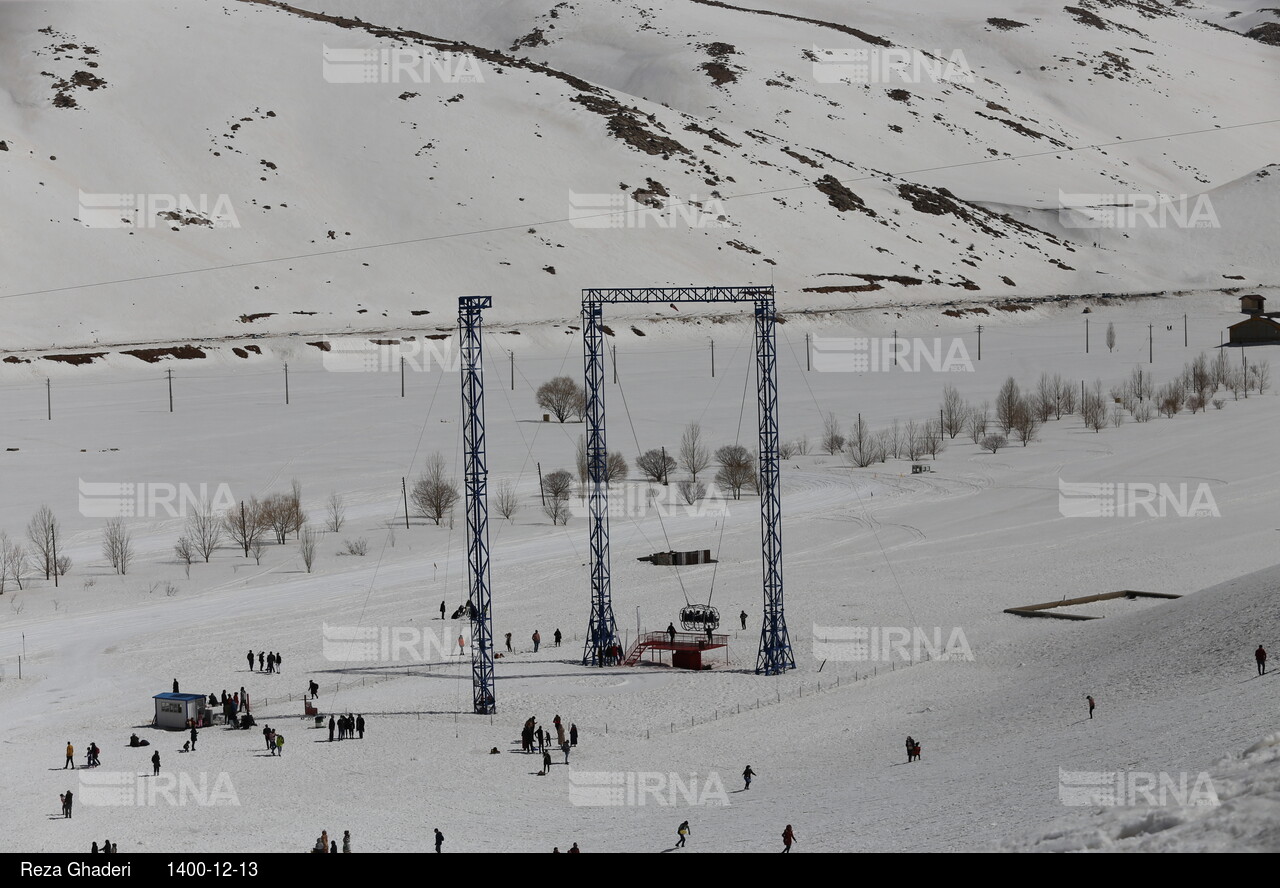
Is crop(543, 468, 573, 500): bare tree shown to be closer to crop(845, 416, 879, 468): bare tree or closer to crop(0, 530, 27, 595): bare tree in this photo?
crop(845, 416, 879, 468): bare tree

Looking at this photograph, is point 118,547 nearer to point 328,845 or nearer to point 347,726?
point 347,726

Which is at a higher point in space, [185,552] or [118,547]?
[118,547]

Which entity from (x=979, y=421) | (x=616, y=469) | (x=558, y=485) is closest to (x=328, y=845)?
(x=558, y=485)

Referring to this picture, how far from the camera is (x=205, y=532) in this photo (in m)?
65.2

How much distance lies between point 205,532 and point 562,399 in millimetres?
38829

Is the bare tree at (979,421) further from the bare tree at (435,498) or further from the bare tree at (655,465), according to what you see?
the bare tree at (435,498)

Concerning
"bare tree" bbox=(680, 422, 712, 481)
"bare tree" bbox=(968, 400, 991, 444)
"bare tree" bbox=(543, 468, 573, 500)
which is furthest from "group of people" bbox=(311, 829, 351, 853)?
"bare tree" bbox=(968, 400, 991, 444)

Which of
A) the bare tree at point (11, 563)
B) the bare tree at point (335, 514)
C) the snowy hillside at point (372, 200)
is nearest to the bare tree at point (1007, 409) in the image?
the bare tree at point (335, 514)

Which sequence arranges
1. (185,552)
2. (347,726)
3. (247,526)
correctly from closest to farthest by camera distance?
(347,726)
(185,552)
(247,526)

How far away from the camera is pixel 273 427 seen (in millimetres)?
94625

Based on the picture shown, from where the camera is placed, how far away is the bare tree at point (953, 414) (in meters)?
97.9

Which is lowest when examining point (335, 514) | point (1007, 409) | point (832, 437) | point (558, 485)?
point (335, 514)

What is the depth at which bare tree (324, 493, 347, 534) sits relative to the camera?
68.1 meters

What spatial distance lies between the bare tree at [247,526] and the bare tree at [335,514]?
297 centimetres
